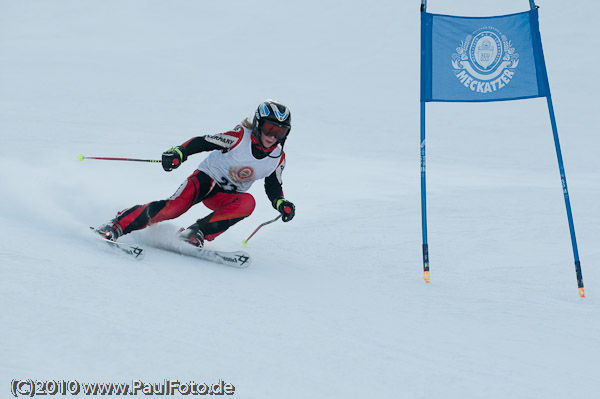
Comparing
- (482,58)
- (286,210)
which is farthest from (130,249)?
(482,58)

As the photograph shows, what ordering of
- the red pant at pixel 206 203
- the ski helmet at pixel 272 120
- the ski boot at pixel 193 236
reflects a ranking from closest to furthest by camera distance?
1. the ski helmet at pixel 272 120
2. the red pant at pixel 206 203
3. the ski boot at pixel 193 236

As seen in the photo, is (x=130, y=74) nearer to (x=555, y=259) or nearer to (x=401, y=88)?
(x=401, y=88)

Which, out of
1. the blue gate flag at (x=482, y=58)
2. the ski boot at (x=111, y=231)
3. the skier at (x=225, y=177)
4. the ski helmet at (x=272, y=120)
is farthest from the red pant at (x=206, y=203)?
the blue gate flag at (x=482, y=58)

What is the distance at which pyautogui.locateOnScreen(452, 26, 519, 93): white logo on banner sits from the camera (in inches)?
198

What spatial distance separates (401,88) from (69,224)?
49.0 feet

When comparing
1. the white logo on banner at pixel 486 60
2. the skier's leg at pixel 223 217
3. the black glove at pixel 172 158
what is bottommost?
the skier's leg at pixel 223 217

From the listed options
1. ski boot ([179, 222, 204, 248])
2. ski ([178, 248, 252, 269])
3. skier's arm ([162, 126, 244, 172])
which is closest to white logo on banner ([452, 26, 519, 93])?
skier's arm ([162, 126, 244, 172])

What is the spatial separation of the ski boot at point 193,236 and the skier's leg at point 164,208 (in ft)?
0.49

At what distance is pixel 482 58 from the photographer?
5.04m

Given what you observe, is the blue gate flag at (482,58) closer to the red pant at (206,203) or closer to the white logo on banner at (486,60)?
the white logo on banner at (486,60)

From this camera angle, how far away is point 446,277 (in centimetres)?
525

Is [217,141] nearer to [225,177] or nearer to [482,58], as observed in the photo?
[225,177]

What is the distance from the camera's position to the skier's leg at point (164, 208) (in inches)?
189

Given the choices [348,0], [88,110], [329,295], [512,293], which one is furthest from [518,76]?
[348,0]
